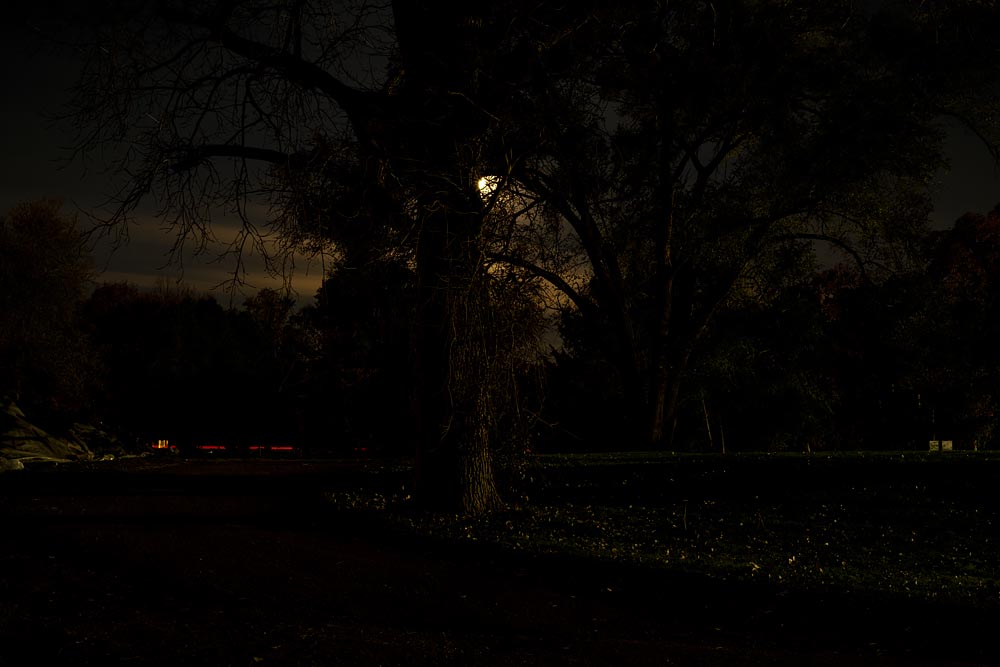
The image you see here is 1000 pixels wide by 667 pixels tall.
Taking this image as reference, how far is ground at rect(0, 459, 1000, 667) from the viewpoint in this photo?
586 centimetres

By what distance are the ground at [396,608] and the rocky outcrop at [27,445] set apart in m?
12.7

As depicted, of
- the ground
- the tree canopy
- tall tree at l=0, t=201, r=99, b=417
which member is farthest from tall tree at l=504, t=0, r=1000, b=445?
tall tree at l=0, t=201, r=99, b=417

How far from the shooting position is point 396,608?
7.42m

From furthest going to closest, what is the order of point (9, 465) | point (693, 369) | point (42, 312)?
1. point (42, 312)
2. point (693, 369)
3. point (9, 465)

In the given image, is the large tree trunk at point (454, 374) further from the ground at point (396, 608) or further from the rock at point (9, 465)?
the rock at point (9, 465)

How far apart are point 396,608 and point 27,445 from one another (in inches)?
841

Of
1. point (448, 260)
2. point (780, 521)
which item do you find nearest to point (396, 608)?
point (448, 260)

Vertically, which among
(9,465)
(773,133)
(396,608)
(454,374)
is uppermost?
(773,133)

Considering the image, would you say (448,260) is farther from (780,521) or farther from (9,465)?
(9,465)

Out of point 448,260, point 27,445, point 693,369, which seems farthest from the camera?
point 693,369

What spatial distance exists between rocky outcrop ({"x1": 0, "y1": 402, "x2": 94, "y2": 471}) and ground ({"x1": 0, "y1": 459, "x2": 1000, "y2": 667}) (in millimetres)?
12666

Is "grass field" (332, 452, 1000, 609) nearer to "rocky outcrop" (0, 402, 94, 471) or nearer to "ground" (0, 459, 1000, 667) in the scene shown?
"ground" (0, 459, 1000, 667)

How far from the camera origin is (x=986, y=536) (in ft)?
37.2

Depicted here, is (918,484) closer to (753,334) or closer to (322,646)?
(322,646)
